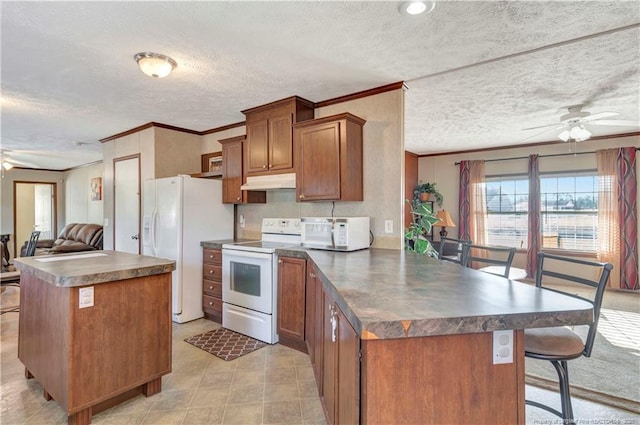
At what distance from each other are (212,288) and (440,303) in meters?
3.09

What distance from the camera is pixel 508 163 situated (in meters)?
6.09

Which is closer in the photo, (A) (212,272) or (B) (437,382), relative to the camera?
(B) (437,382)

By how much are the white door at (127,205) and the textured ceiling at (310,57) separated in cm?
74

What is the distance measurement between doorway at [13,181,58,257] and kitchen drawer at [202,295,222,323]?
751 centimetres

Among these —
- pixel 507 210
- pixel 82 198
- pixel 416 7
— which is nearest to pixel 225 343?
pixel 416 7

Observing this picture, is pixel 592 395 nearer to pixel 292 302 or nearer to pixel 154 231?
pixel 292 302

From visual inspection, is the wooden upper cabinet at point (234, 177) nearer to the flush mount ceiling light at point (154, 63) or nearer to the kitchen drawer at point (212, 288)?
the kitchen drawer at point (212, 288)

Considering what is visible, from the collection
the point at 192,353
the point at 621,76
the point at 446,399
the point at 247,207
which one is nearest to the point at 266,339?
the point at 192,353

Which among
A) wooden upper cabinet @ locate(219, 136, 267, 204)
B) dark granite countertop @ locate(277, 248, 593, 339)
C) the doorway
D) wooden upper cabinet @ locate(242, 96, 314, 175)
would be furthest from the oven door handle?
the doorway

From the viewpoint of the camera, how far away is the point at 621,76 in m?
2.91

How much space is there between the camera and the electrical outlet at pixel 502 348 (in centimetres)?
110

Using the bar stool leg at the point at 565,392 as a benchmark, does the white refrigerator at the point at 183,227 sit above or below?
above

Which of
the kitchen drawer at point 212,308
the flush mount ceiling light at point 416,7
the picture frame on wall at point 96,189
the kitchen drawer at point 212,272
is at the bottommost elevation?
the kitchen drawer at point 212,308

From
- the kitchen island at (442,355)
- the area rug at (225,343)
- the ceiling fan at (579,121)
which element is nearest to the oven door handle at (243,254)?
the area rug at (225,343)
